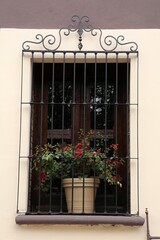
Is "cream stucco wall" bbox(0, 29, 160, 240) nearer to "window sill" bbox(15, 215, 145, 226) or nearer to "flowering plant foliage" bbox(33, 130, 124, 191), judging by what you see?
"window sill" bbox(15, 215, 145, 226)

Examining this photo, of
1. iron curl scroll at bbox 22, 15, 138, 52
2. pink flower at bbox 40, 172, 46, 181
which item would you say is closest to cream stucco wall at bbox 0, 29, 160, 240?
iron curl scroll at bbox 22, 15, 138, 52

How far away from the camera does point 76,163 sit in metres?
5.42

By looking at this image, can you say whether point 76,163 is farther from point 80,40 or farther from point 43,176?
point 80,40

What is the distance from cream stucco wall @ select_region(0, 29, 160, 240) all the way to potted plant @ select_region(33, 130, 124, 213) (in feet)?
0.69

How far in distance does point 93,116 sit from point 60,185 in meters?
0.75

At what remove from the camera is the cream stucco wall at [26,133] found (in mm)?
5164

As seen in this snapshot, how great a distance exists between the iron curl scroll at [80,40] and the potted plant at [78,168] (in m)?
0.89

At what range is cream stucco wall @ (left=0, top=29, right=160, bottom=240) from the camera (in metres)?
5.16

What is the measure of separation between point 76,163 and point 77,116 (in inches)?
21.1
